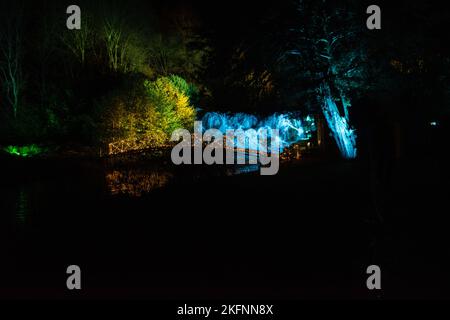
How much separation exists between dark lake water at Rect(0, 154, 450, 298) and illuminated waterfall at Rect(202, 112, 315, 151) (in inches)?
539

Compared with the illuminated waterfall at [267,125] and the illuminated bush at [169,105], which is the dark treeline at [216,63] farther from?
the illuminated waterfall at [267,125]

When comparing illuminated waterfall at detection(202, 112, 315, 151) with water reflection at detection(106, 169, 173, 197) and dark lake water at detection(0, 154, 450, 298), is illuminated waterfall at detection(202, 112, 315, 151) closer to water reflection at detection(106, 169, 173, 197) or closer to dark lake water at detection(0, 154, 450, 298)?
water reflection at detection(106, 169, 173, 197)

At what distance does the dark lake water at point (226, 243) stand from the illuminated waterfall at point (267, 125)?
1368cm

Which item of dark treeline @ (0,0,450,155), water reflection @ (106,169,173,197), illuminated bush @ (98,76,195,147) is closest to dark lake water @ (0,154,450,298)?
water reflection @ (106,169,173,197)

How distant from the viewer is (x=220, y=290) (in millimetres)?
4211

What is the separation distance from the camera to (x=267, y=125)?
25719 millimetres

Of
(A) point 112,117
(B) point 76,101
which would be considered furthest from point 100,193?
(B) point 76,101

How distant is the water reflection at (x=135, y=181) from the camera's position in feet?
38.6

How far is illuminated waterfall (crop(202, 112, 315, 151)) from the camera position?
79.7 feet

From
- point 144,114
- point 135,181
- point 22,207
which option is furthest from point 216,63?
point 144,114

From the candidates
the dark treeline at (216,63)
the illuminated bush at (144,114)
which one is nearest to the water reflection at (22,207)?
the dark treeline at (216,63)

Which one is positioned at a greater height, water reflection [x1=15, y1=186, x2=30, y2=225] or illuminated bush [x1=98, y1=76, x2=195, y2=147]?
illuminated bush [x1=98, y1=76, x2=195, y2=147]

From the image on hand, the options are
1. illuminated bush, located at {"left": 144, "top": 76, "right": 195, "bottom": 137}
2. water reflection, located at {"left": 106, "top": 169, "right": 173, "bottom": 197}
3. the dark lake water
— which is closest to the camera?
the dark lake water

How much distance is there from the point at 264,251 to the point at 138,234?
215 centimetres
